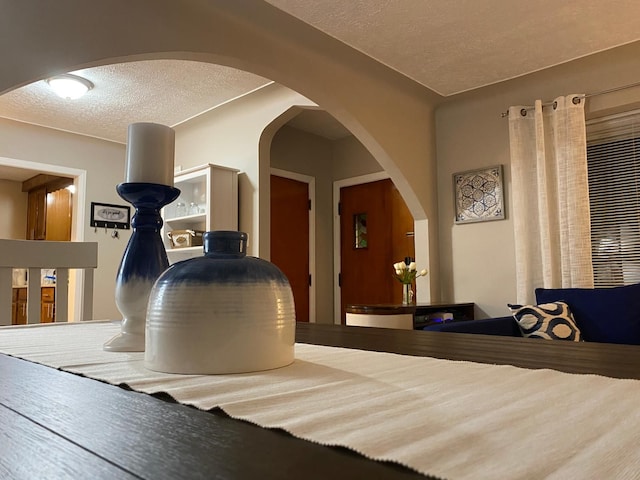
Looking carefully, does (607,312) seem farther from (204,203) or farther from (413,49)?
(204,203)

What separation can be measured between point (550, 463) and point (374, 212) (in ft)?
15.6

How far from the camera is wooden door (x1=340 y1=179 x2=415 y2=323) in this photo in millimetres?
4828

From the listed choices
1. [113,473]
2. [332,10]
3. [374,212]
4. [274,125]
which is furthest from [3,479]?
[374,212]

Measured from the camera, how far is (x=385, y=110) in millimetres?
3727

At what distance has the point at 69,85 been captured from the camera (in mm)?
3596

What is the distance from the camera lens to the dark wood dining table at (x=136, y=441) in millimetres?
315

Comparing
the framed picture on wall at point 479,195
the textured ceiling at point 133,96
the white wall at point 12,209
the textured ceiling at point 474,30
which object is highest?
the textured ceiling at point 133,96

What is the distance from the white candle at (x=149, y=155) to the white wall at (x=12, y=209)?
7328 mm

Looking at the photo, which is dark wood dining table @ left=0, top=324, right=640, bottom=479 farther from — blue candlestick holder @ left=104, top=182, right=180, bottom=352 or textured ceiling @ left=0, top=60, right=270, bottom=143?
textured ceiling @ left=0, top=60, right=270, bottom=143

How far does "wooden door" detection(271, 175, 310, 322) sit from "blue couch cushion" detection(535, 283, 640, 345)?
2.62 m

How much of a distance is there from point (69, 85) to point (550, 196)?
3559mm

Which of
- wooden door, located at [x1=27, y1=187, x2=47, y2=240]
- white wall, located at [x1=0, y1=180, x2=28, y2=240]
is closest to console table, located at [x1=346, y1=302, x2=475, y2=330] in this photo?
wooden door, located at [x1=27, y1=187, x2=47, y2=240]

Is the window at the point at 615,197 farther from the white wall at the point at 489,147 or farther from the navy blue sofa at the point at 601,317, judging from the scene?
the navy blue sofa at the point at 601,317

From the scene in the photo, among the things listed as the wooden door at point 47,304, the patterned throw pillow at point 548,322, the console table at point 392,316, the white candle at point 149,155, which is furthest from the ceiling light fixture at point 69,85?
the patterned throw pillow at point 548,322
